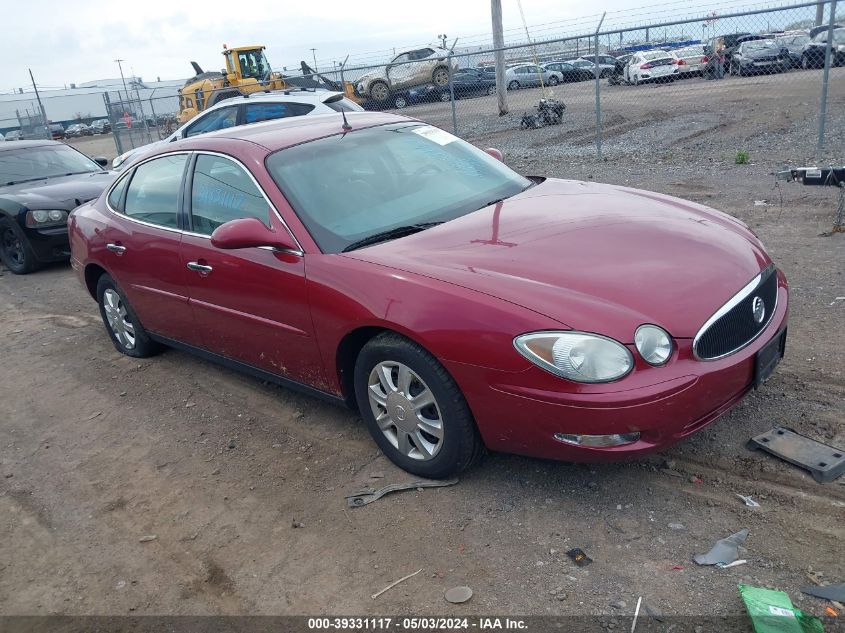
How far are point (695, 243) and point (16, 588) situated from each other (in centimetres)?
344

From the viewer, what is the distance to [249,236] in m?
3.71

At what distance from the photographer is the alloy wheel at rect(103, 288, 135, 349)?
562 centimetres

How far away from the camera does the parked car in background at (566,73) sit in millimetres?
21016

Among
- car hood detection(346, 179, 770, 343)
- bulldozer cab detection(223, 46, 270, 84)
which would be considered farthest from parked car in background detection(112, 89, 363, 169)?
A: bulldozer cab detection(223, 46, 270, 84)

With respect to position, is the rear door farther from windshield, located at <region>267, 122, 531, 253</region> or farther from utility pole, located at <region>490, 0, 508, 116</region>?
utility pole, located at <region>490, 0, 508, 116</region>

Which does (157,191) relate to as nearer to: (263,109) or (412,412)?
(412,412)

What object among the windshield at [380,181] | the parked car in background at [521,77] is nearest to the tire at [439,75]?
the parked car in background at [521,77]

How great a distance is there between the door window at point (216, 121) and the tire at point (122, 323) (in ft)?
19.2

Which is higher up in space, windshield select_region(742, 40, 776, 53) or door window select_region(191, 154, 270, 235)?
door window select_region(191, 154, 270, 235)

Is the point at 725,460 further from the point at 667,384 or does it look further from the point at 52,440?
the point at 52,440

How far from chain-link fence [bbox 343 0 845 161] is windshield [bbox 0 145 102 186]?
604cm

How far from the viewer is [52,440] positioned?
15.0 ft

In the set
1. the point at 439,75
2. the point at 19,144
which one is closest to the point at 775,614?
the point at 19,144

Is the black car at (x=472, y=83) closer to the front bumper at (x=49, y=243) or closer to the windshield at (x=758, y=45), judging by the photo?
the windshield at (x=758, y=45)
